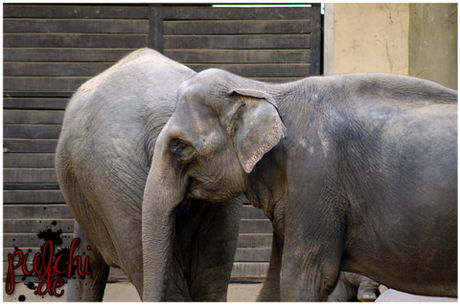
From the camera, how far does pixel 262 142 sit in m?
2.34

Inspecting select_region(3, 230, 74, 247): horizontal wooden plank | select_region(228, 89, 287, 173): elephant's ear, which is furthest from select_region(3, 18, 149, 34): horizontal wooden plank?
select_region(228, 89, 287, 173): elephant's ear

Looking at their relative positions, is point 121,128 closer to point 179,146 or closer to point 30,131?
point 179,146

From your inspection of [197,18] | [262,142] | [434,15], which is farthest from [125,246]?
[434,15]

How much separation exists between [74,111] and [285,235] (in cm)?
120

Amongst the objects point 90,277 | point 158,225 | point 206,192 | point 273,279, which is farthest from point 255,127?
point 90,277

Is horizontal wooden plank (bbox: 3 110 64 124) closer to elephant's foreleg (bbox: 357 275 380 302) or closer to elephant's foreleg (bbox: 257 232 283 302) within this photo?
elephant's foreleg (bbox: 357 275 380 302)

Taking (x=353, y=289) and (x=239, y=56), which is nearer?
(x=353, y=289)

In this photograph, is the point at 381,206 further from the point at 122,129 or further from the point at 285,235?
the point at 122,129

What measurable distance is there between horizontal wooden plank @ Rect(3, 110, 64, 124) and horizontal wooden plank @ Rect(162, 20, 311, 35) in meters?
1.01

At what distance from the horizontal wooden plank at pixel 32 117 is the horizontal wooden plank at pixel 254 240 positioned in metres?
1.57

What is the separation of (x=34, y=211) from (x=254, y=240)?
1.60 m

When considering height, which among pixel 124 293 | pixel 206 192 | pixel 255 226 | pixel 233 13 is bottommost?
pixel 124 293

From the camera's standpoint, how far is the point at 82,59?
5047 millimetres

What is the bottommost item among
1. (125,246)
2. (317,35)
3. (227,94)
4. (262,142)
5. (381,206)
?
(125,246)
